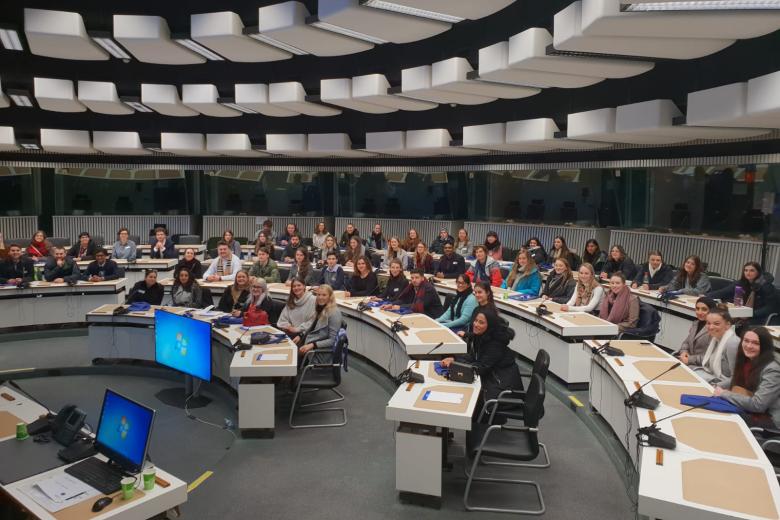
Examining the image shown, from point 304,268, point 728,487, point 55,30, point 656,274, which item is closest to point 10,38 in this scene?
point 55,30

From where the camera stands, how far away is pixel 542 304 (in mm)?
7609

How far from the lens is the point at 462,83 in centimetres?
915

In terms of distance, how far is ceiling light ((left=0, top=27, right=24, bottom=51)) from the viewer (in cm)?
981

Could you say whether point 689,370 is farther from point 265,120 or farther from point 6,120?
point 6,120

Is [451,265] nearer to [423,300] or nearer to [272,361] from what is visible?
[423,300]

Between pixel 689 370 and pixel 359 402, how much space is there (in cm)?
342

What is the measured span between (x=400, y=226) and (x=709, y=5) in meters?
12.2

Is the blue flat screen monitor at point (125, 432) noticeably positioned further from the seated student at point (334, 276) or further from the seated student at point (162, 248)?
the seated student at point (162, 248)

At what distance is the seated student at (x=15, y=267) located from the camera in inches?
385

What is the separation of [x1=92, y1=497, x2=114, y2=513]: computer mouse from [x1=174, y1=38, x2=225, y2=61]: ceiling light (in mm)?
8000

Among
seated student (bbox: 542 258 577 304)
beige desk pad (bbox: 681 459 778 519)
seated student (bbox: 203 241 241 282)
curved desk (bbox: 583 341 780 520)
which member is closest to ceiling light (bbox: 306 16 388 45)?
seated student (bbox: 203 241 241 282)

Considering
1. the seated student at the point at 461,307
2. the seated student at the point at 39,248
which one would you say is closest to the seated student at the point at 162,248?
the seated student at the point at 39,248

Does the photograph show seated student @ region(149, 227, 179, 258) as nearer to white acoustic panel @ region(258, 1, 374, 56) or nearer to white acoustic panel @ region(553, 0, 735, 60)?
white acoustic panel @ region(258, 1, 374, 56)

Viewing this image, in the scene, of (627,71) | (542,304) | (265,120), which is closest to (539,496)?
(542,304)
